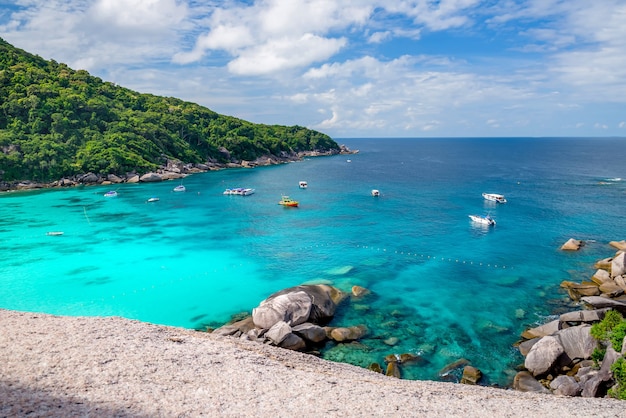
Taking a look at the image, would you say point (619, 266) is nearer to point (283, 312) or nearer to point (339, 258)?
point (339, 258)

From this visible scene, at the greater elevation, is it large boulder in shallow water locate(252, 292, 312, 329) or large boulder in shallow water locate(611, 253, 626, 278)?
large boulder in shallow water locate(611, 253, 626, 278)

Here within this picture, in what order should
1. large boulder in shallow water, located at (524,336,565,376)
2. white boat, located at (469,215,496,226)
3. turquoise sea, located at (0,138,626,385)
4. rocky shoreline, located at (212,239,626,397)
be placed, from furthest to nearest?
1. white boat, located at (469,215,496,226)
2. turquoise sea, located at (0,138,626,385)
3. large boulder in shallow water, located at (524,336,565,376)
4. rocky shoreline, located at (212,239,626,397)

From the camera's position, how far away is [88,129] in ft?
342

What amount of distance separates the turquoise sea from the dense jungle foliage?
10.8m

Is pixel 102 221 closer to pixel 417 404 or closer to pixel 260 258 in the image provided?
pixel 260 258

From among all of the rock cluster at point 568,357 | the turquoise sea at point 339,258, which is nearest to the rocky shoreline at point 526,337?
the rock cluster at point 568,357

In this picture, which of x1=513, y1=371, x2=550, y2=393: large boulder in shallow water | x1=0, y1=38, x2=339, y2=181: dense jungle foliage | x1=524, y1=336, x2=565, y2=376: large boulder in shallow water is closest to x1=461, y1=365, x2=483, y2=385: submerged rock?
x1=513, y1=371, x2=550, y2=393: large boulder in shallow water

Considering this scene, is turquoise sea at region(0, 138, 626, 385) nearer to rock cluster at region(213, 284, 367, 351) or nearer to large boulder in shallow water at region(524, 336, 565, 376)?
rock cluster at region(213, 284, 367, 351)

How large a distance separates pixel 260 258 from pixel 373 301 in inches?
611

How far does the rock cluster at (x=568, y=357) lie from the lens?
63.4ft

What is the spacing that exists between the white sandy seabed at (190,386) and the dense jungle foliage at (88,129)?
83.0 meters

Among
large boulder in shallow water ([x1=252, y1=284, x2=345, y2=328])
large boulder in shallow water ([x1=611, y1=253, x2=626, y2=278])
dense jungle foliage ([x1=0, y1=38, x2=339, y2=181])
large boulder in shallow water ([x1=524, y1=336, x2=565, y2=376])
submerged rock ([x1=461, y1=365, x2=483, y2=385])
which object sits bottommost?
submerged rock ([x1=461, y1=365, x2=483, y2=385])

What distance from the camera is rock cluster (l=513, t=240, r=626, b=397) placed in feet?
63.4

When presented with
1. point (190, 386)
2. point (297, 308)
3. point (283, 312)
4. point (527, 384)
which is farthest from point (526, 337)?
point (190, 386)
